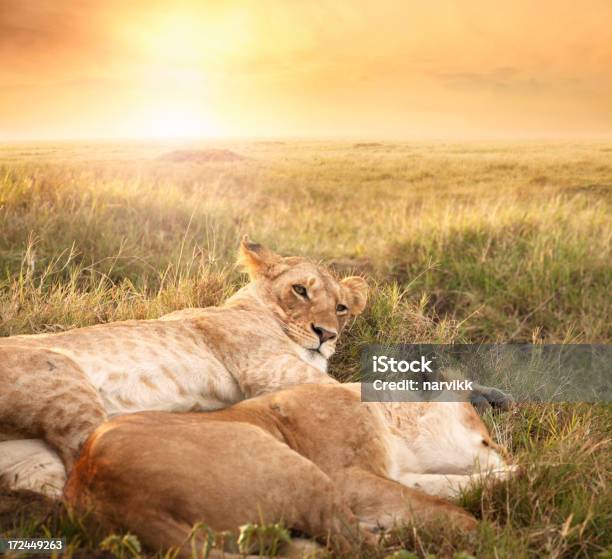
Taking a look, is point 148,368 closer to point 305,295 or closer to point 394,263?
point 305,295

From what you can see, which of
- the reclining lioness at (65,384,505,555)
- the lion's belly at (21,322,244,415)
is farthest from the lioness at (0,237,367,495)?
the reclining lioness at (65,384,505,555)

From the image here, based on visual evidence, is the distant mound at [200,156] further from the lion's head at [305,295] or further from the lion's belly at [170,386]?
the lion's belly at [170,386]

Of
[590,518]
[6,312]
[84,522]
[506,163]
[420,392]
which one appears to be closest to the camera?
[84,522]

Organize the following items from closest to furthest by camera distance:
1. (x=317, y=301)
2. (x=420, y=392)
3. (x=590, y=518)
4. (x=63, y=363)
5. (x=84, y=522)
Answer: (x=84, y=522), (x=590, y=518), (x=63, y=363), (x=420, y=392), (x=317, y=301)

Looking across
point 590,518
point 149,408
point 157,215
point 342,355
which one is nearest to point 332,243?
point 157,215

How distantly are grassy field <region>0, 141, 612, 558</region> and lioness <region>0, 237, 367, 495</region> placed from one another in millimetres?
485

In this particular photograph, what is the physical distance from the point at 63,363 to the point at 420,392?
212 centimetres

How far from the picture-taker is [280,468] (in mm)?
3381

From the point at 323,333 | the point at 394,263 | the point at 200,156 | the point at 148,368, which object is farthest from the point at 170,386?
the point at 200,156

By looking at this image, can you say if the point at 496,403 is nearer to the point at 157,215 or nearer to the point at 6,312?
the point at 6,312

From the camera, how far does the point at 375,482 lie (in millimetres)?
3836

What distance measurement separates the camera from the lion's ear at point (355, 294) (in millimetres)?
5852

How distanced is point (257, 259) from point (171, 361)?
4.62 feet

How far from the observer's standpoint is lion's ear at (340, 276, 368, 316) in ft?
19.2
